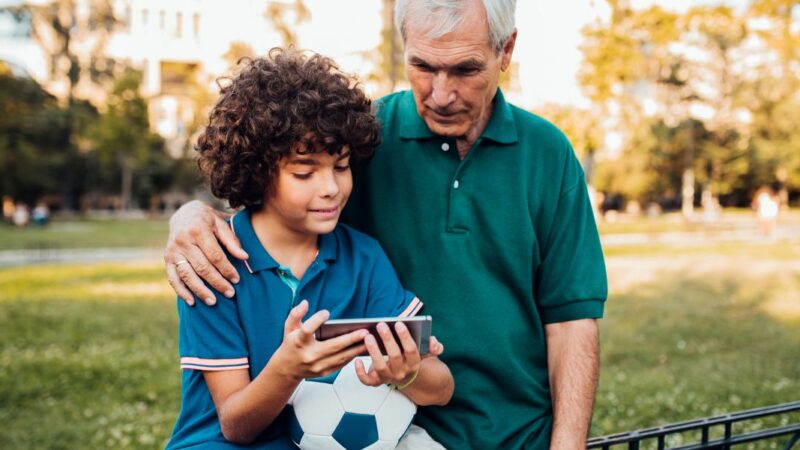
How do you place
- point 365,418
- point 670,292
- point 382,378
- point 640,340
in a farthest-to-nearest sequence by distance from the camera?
point 670,292
point 640,340
point 365,418
point 382,378

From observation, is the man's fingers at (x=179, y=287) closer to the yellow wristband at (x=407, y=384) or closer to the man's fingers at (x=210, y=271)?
the man's fingers at (x=210, y=271)

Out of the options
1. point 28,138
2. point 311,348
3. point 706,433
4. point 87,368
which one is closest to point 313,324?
point 311,348

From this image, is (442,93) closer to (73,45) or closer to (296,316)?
(296,316)

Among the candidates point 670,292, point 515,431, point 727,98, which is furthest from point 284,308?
point 727,98

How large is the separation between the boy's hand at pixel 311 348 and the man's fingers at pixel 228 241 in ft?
1.36

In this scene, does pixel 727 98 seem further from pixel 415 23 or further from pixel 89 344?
pixel 415 23

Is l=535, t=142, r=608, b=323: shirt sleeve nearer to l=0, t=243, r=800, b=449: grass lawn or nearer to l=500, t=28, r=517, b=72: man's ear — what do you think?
l=500, t=28, r=517, b=72: man's ear

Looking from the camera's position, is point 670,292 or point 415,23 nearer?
point 415,23

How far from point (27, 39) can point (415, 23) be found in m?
55.8

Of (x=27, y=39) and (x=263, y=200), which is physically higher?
(x=27, y=39)

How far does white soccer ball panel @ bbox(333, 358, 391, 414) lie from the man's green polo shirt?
0.39 metres

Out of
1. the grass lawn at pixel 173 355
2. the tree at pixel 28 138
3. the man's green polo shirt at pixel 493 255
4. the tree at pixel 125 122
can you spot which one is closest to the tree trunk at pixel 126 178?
the tree at pixel 28 138

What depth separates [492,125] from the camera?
248 cm

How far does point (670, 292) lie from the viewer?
12.5m
